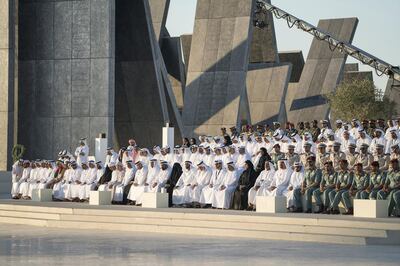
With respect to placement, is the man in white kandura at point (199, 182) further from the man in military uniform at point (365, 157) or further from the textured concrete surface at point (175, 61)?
the textured concrete surface at point (175, 61)

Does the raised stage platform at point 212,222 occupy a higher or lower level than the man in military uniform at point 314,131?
lower

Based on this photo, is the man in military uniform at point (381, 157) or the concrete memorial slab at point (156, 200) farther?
the concrete memorial slab at point (156, 200)

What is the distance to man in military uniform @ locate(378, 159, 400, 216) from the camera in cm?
2206

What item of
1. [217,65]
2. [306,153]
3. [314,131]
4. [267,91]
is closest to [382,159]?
[306,153]

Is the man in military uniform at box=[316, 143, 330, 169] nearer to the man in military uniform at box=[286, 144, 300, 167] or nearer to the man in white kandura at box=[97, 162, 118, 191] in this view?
the man in military uniform at box=[286, 144, 300, 167]

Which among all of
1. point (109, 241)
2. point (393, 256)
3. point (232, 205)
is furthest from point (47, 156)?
point (393, 256)

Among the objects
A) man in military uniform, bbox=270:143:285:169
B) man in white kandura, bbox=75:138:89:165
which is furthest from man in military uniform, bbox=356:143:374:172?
man in white kandura, bbox=75:138:89:165

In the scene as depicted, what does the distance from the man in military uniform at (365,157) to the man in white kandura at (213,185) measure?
3991 mm

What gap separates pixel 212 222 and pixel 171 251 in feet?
13.1

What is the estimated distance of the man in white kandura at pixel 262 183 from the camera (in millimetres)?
25513

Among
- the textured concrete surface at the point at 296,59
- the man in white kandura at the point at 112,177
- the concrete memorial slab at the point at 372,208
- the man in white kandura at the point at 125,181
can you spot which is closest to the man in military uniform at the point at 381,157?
the concrete memorial slab at the point at 372,208

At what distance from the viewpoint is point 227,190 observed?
2623 cm

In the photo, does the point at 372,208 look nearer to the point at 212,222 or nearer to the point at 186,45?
the point at 212,222

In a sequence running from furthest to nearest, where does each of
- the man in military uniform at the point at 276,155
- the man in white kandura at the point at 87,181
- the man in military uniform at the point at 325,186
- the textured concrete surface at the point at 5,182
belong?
the textured concrete surface at the point at 5,182 < the man in white kandura at the point at 87,181 < the man in military uniform at the point at 276,155 < the man in military uniform at the point at 325,186
